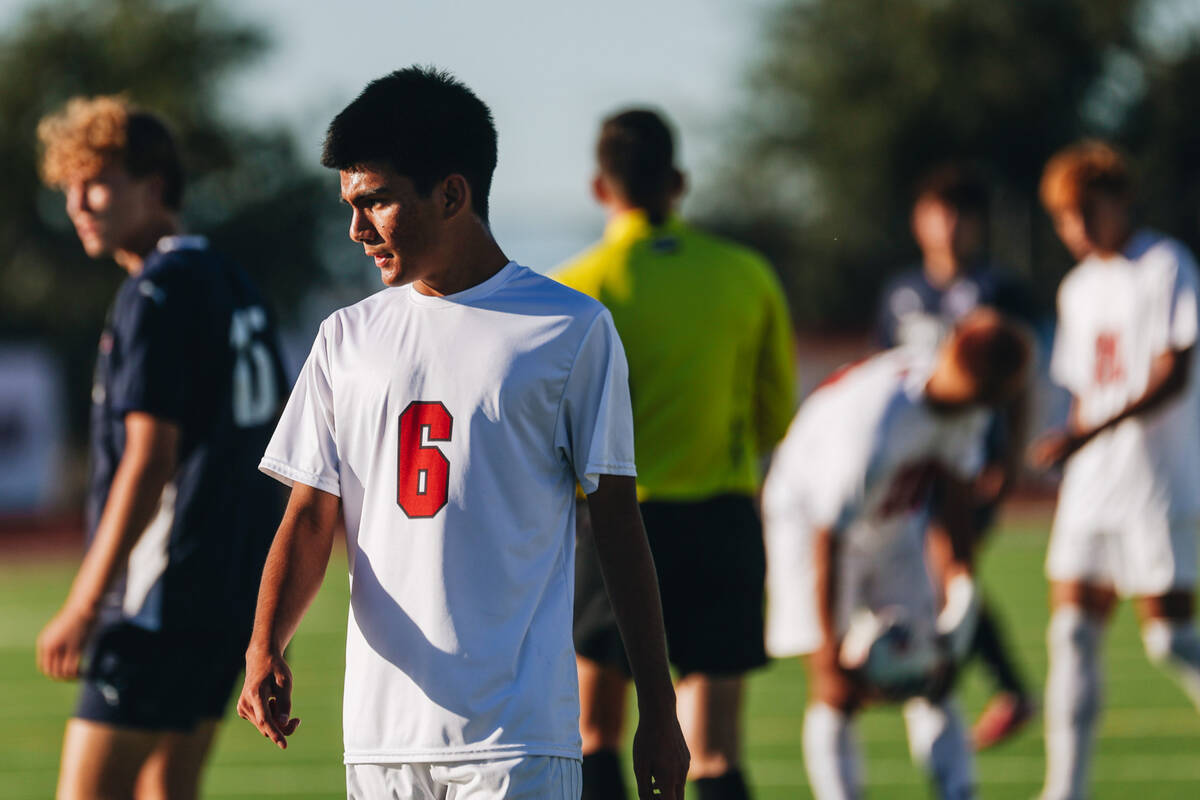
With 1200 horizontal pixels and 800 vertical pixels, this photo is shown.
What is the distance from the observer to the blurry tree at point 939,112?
45.1m

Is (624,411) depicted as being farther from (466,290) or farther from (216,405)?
(216,405)

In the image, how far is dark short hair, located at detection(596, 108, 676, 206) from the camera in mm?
4910

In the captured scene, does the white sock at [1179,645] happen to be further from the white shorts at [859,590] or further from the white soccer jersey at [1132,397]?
the white shorts at [859,590]

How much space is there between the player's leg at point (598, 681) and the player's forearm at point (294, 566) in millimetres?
1883

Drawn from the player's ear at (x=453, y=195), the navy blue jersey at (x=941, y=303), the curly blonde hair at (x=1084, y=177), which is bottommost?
the player's ear at (x=453, y=195)

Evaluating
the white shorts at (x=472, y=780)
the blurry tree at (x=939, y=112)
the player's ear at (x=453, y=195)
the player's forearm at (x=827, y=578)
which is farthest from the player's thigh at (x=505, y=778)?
the blurry tree at (x=939, y=112)

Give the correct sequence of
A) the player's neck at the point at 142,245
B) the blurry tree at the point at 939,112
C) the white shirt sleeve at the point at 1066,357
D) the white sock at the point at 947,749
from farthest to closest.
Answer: the blurry tree at the point at 939,112, the white shirt sleeve at the point at 1066,357, the white sock at the point at 947,749, the player's neck at the point at 142,245

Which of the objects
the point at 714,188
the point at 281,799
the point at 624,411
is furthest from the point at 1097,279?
the point at 714,188

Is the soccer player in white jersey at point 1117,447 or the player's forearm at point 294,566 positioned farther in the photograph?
the soccer player in white jersey at point 1117,447

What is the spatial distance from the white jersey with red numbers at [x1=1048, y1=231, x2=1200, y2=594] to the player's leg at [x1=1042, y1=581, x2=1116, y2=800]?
0.35 feet

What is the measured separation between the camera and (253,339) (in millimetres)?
4543

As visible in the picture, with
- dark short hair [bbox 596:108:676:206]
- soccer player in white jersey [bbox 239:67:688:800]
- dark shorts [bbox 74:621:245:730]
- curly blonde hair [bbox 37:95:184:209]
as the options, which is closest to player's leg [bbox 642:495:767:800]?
dark short hair [bbox 596:108:676:206]

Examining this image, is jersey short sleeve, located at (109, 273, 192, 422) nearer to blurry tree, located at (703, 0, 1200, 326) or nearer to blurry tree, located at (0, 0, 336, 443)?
blurry tree, located at (0, 0, 336, 443)

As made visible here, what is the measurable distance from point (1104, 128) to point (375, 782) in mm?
45688
